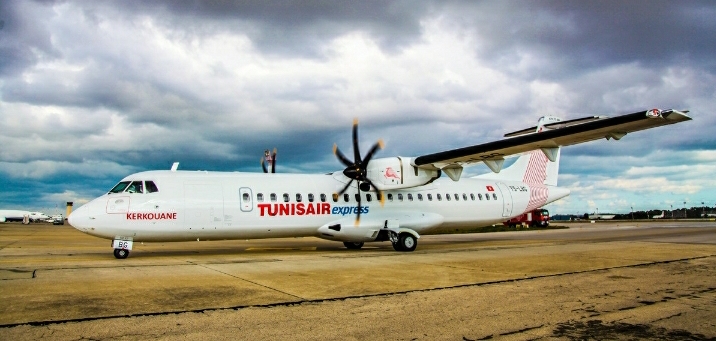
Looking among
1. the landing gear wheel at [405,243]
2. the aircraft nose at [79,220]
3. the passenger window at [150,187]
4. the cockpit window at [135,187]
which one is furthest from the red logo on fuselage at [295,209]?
the aircraft nose at [79,220]

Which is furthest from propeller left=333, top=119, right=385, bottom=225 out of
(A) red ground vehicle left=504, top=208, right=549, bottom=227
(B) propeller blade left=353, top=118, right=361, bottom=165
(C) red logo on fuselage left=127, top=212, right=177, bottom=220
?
(A) red ground vehicle left=504, top=208, right=549, bottom=227

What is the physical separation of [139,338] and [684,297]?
835 centimetres

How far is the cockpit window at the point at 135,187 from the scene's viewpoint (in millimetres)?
15522

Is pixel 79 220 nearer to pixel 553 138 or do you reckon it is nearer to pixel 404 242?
pixel 404 242

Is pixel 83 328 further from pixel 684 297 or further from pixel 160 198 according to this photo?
pixel 160 198

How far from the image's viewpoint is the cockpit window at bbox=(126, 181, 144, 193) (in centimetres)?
1552

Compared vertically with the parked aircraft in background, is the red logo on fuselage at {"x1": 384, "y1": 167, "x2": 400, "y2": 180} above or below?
below

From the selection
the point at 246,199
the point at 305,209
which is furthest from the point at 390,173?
the point at 246,199

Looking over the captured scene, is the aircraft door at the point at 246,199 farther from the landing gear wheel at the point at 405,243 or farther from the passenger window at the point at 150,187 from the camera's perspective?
the landing gear wheel at the point at 405,243

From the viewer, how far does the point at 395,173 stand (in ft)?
61.7

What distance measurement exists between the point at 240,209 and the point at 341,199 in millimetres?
4055

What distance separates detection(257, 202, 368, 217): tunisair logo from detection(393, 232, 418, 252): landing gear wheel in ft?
5.77

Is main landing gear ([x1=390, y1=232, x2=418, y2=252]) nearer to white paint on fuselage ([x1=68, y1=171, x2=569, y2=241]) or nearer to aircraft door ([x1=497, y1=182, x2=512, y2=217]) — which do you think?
white paint on fuselage ([x1=68, y1=171, x2=569, y2=241])

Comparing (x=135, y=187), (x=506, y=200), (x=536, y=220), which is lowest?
(x=536, y=220)
